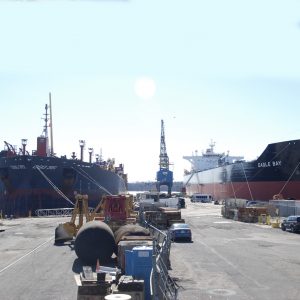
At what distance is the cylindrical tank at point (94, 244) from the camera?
70.3 feet

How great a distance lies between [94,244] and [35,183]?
43.7m

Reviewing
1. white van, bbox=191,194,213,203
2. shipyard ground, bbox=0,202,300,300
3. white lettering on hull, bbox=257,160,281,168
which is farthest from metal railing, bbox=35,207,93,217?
white van, bbox=191,194,213,203

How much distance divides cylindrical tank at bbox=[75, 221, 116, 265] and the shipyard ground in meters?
0.85

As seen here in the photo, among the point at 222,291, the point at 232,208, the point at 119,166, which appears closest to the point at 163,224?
the point at 232,208

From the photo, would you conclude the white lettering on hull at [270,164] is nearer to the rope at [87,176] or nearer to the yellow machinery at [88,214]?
the rope at [87,176]

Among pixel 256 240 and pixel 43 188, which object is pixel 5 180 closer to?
pixel 43 188

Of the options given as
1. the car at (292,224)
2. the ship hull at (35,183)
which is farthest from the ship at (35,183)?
the car at (292,224)

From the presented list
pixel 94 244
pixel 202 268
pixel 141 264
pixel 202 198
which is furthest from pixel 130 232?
pixel 202 198

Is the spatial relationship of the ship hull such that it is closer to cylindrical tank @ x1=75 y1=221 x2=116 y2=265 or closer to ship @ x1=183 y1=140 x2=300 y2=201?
ship @ x1=183 y1=140 x2=300 y2=201

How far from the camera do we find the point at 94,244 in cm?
2156

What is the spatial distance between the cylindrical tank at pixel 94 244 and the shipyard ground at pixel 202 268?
85cm

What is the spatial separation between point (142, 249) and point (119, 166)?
374 ft

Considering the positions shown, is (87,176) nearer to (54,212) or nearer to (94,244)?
(54,212)

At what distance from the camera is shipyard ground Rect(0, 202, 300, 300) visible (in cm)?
1614
